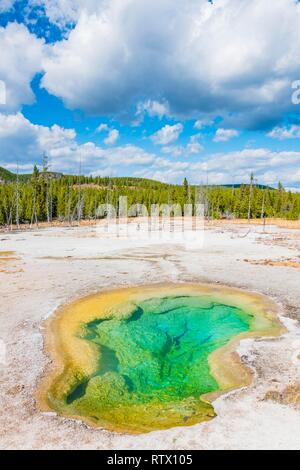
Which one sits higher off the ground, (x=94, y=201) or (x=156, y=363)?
(x=94, y=201)

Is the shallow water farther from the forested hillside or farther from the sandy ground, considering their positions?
the forested hillside

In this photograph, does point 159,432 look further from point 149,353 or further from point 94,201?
point 94,201

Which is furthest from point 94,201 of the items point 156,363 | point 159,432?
point 159,432

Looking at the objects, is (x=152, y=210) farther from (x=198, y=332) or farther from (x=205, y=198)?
(x=198, y=332)

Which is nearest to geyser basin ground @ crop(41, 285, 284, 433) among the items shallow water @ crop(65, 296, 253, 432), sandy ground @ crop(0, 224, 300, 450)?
shallow water @ crop(65, 296, 253, 432)

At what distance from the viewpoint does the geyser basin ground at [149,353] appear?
8.79m

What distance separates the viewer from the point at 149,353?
12.7 m

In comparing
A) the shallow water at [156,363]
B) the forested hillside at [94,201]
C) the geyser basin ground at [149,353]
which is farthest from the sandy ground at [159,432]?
the forested hillside at [94,201]

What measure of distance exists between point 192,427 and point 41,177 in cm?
9219

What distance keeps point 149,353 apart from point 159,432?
524 cm

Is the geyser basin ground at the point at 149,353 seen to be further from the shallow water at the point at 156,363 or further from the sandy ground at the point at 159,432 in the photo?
the sandy ground at the point at 159,432

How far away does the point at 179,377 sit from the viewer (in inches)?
426

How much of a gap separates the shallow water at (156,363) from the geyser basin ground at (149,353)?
0.03 metres
